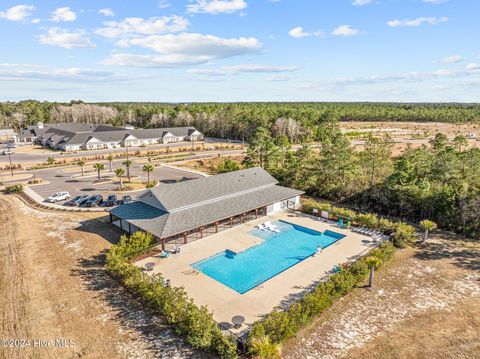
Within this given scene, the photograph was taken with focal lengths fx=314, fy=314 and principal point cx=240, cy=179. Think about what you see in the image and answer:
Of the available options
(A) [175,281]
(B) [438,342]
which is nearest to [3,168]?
(A) [175,281]

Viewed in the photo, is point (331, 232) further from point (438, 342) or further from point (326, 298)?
point (438, 342)

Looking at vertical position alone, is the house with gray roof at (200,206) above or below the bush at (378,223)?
above

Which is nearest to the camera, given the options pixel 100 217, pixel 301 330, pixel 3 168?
pixel 301 330

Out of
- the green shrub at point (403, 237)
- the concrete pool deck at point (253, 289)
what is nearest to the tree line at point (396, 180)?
the green shrub at point (403, 237)

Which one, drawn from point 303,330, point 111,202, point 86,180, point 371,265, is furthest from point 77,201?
point 371,265

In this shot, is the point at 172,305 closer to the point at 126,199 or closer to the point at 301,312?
the point at 301,312

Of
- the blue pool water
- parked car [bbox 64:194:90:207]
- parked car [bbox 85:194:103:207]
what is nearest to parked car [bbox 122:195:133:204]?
parked car [bbox 85:194:103:207]

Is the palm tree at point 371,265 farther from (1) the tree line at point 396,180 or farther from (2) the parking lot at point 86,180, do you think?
(2) the parking lot at point 86,180
